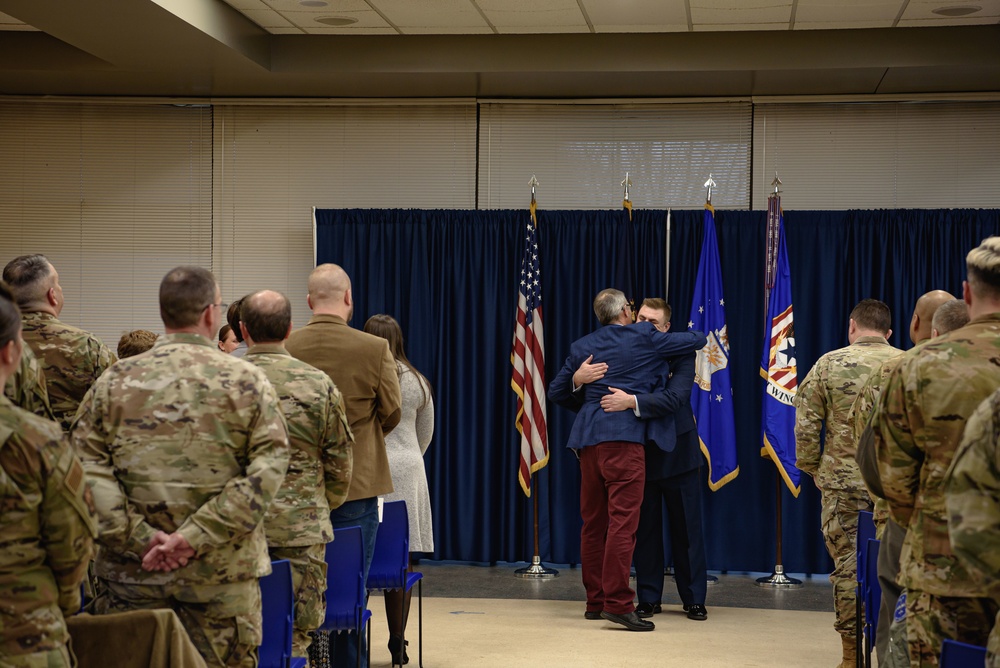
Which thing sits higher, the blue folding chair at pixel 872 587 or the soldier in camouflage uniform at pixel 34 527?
the soldier in camouflage uniform at pixel 34 527

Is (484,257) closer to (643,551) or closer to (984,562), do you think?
(643,551)

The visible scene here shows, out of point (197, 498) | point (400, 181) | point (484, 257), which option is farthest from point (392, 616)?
point (400, 181)

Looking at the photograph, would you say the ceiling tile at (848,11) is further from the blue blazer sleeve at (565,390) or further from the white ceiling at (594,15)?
the blue blazer sleeve at (565,390)

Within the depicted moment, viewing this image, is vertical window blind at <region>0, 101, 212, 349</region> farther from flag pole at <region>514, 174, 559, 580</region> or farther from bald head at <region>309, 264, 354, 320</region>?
bald head at <region>309, 264, 354, 320</region>

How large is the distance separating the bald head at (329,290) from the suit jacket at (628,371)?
2.12 m

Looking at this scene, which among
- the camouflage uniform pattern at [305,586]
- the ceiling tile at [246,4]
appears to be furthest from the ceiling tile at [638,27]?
the camouflage uniform pattern at [305,586]

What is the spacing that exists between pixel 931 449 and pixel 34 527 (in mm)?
2141

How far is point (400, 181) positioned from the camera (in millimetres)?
8289

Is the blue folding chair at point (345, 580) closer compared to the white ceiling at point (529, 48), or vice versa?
the blue folding chair at point (345, 580)

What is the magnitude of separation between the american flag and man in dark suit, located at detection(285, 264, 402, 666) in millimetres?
3160

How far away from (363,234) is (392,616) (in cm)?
358

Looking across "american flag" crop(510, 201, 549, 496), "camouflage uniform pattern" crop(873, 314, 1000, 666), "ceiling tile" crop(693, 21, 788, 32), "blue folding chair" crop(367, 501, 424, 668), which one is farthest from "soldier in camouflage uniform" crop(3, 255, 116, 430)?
"ceiling tile" crop(693, 21, 788, 32)

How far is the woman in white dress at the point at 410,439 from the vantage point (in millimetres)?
5367

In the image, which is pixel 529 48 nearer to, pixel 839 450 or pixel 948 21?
pixel 948 21
